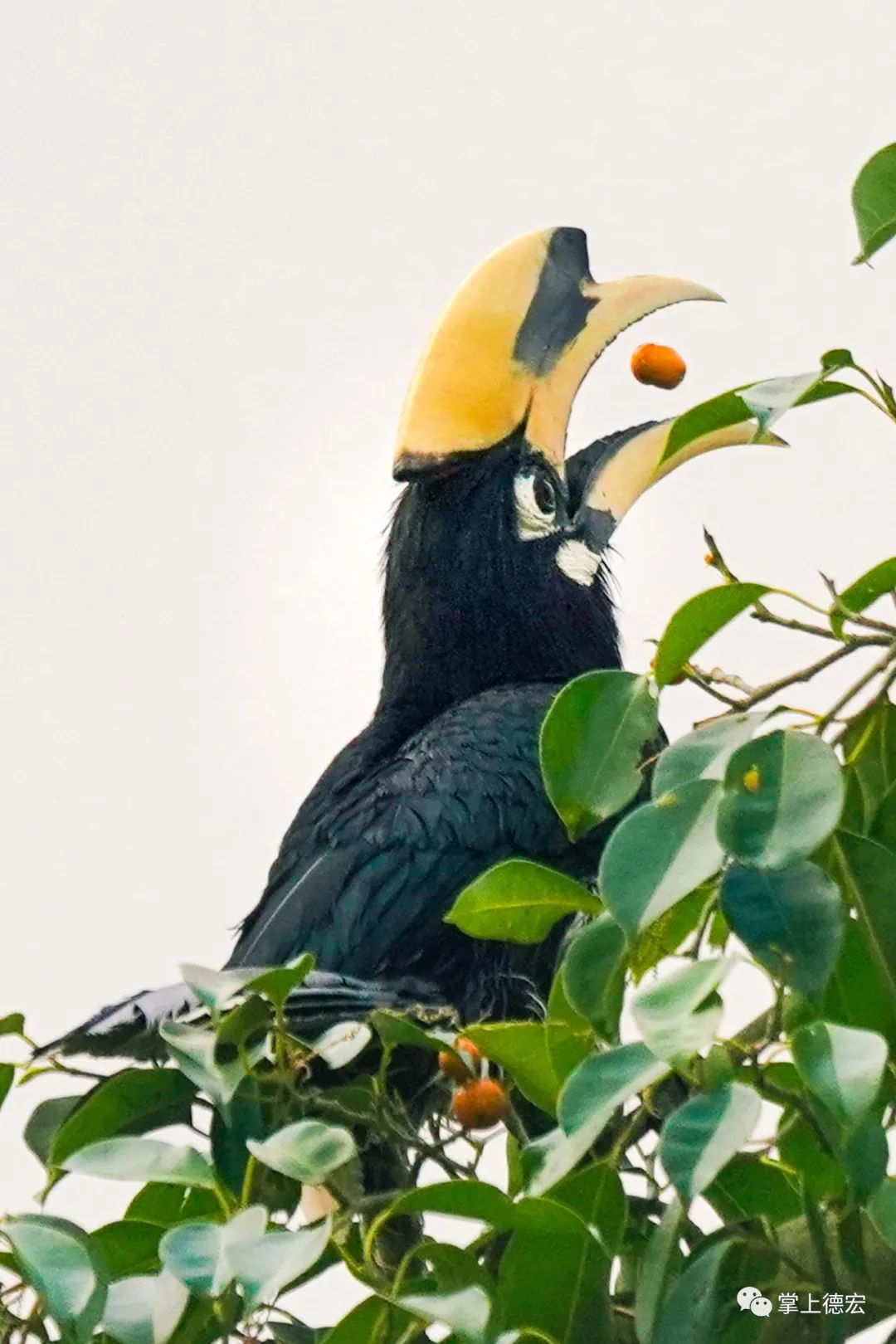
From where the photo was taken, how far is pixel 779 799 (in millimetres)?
1322

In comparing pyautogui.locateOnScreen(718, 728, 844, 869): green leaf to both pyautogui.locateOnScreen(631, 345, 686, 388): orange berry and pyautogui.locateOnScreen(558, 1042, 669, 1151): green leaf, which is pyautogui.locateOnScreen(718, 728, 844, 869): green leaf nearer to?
pyautogui.locateOnScreen(558, 1042, 669, 1151): green leaf

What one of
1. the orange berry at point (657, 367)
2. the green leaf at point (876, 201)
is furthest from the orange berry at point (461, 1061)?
the orange berry at point (657, 367)

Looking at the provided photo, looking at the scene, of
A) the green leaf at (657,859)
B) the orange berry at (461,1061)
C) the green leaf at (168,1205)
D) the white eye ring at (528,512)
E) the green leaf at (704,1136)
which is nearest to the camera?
the green leaf at (704,1136)

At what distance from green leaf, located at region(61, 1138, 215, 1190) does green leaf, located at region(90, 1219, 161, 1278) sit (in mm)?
147

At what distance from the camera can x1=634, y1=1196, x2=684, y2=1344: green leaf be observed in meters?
1.45

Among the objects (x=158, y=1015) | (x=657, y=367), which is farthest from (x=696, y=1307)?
(x=657, y=367)

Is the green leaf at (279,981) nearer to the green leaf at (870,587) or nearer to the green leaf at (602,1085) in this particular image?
the green leaf at (602,1085)

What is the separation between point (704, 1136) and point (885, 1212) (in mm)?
140

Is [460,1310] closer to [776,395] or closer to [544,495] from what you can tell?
[776,395]

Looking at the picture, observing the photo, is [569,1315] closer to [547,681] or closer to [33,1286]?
[33,1286]

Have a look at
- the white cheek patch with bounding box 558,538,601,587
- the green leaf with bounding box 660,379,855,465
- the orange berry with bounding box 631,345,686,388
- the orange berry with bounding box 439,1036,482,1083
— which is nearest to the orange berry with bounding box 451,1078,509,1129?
the orange berry with bounding box 439,1036,482,1083

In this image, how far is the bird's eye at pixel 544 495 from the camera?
3510mm

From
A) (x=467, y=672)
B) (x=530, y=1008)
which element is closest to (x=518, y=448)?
(x=467, y=672)

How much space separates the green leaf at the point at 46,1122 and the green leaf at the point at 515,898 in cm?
43
